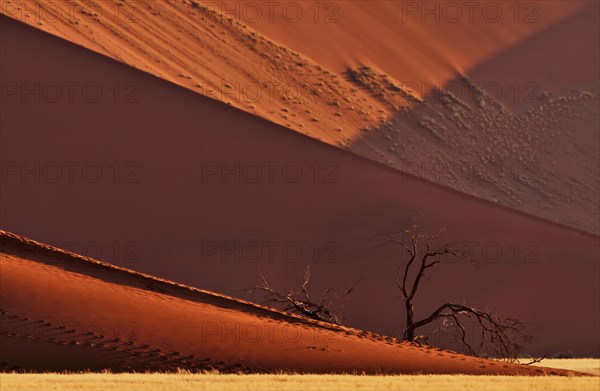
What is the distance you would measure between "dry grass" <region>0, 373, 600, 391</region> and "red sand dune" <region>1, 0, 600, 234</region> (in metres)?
19.2

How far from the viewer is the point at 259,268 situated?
1411 inches

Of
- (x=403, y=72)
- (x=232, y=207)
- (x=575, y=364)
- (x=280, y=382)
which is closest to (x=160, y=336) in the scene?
(x=280, y=382)

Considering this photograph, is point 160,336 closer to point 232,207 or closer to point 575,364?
point 575,364

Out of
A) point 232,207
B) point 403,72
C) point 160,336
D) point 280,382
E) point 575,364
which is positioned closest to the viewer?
point 280,382

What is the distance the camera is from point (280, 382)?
20859 millimetres

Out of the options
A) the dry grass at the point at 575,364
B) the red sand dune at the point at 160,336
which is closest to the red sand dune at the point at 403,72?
the dry grass at the point at 575,364

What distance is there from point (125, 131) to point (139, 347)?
606 inches

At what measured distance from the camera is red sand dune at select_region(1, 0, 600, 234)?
41.3 m

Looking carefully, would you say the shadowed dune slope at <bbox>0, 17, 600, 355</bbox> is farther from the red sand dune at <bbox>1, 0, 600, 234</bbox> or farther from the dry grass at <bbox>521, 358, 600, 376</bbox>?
the dry grass at <bbox>521, 358, 600, 376</bbox>

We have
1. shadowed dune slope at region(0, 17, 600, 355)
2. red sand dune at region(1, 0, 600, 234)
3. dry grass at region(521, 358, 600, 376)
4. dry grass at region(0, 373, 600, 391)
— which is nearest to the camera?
dry grass at region(0, 373, 600, 391)

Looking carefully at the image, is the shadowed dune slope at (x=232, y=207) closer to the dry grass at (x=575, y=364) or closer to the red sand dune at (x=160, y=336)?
the dry grass at (x=575, y=364)

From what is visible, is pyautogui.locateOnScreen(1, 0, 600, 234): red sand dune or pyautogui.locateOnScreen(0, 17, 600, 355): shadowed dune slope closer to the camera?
pyautogui.locateOnScreen(0, 17, 600, 355): shadowed dune slope

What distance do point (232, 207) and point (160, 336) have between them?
43.9 feet

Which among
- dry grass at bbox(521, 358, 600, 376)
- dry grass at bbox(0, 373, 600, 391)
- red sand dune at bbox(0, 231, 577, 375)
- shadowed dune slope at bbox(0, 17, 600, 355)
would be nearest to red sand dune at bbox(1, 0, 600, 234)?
shadowed dune slope at bbox(0, 17, 600, 355)
